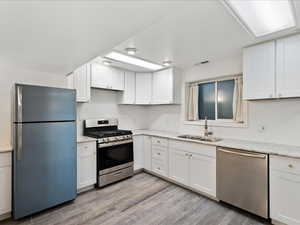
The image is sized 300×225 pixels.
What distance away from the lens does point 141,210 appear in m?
2.36

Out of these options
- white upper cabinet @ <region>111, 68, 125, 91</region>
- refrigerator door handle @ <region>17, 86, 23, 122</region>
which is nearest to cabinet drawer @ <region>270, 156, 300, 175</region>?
white upper cabinet @ <region>111, 68, 125, 91</region>

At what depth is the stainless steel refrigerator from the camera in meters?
2.02

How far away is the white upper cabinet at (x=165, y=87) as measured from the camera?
3664 millimetres

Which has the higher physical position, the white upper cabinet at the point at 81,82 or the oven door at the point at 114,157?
the white upper cabinet at the point at 81,82

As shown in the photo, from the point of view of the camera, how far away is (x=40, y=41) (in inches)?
66.7

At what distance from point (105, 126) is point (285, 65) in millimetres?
3327

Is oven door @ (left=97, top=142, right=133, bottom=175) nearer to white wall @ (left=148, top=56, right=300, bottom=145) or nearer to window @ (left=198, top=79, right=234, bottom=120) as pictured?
white wall @ (left=148, top=56, right=300, bottom=145)

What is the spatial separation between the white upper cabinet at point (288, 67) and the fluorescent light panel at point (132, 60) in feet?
6.85

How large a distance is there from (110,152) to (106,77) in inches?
61.7

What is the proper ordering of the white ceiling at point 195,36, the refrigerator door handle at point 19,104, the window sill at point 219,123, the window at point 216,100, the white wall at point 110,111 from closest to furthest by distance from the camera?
the white ceiling at point 195,36
the refrigerator door handle at point 19,104
the window sill at point 219,123
the window at point 216,100
the white wall at point 110,111

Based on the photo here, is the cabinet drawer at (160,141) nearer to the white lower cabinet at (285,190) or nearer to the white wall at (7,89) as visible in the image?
the white lower cabinet at (285,190)

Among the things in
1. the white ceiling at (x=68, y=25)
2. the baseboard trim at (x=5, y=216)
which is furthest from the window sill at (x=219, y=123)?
the baseboard trim at (x=5, y=216)

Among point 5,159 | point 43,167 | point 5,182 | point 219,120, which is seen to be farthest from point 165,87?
point 5,182

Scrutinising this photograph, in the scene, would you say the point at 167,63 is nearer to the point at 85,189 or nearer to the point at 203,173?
the point at 203,173
